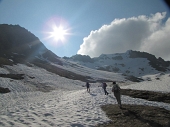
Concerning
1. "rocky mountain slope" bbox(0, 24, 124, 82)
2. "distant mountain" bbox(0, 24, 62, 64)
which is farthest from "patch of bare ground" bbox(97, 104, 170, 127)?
"distant mountain" bbox(0, 24, 62, 64)

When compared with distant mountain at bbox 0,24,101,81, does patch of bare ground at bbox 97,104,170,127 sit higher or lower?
lower

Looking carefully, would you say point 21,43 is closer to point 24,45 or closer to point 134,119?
point 24,45

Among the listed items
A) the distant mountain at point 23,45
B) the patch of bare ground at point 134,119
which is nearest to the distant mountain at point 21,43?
the distant mountain at point 23,45

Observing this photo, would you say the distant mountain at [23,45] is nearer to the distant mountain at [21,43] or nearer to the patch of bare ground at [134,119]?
the distant mountain at [21,43]

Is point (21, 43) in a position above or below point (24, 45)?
above

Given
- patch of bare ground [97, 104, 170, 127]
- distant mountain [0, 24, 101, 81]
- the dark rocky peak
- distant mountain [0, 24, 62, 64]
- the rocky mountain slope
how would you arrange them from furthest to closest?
the dark rocky peak < distant mountain [0, 24, 62, 64] < distant mountain [0, 24, 101, 81] < the rocky mountain slope < patch of bare ground [97, 104, 170, 127]

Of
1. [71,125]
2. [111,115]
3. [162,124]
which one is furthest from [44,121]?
[162,124]

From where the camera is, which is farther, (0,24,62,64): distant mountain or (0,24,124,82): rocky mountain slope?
(0,24,62,64): distant mountain

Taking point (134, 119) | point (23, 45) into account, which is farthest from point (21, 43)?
point (134, 119)

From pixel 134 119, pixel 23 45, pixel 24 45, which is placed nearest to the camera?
pixel 134 119

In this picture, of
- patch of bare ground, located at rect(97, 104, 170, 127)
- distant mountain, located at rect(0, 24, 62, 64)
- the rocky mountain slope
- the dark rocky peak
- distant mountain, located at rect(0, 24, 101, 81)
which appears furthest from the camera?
the dark rocky peak

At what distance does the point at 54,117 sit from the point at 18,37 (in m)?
148

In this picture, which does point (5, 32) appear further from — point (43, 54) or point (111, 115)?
point (111, 115)

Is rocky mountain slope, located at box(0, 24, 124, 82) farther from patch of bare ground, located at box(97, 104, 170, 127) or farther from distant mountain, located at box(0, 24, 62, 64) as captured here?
patch of bare ground, located at box(97, 104, 170, 127)
